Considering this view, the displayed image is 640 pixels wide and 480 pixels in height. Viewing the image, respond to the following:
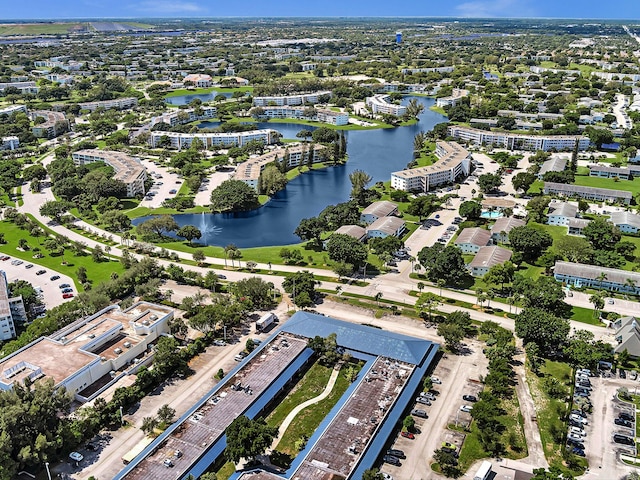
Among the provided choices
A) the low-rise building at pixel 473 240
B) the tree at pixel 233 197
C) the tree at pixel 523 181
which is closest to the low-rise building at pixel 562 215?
the tree at pixel 523 181

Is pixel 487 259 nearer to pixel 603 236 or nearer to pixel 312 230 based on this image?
pixel 603 236

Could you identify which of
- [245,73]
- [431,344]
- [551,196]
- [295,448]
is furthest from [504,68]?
[295,448]

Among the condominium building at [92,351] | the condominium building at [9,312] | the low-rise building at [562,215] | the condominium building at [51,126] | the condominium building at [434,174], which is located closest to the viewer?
the condominium building at [92,351]

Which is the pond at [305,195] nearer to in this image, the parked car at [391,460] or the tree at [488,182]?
the tree at [488,182]

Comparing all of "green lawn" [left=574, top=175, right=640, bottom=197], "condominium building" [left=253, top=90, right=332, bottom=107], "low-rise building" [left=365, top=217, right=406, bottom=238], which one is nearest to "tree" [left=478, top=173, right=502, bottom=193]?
"green lawn" [left=574, top=175, right=640, bottom=197]

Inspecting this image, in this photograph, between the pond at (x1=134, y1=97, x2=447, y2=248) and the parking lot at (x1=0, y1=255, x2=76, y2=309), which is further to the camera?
the pond at (x1=134, y1=97, x2=447, y2=248)

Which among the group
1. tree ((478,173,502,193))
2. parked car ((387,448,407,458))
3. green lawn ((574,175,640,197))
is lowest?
parked car ((387,448,407,458))

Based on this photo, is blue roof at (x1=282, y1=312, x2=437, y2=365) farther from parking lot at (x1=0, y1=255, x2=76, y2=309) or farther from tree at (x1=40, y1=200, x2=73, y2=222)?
tree at (x1=40, y1=200, x2=73, y2=222)
